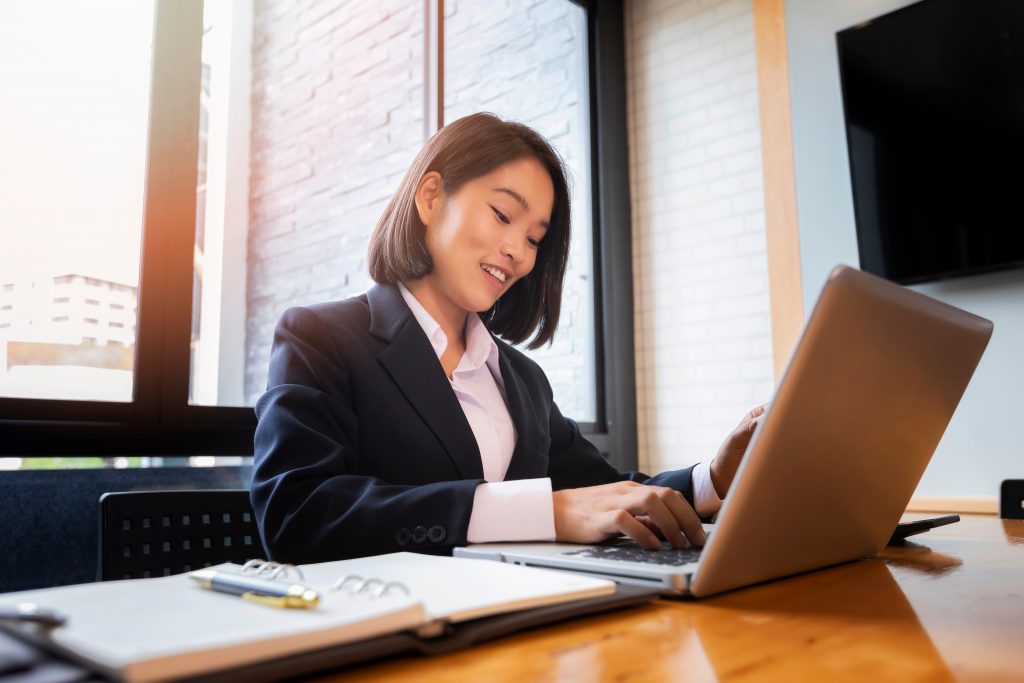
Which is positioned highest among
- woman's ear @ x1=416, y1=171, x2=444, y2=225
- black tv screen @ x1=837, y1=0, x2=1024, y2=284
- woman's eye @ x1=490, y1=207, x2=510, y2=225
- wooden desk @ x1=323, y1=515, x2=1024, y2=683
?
black tv screen @ x1=837, y1=0, x2=1024, y2=284

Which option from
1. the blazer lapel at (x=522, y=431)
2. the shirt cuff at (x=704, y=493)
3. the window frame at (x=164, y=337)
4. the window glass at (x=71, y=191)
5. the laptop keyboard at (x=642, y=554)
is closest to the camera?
the laptop keyboard at (x=642, y=554)

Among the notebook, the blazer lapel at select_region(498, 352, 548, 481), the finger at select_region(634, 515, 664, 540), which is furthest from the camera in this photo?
the blazer lapel at select_region(498, 352, 548, 481)

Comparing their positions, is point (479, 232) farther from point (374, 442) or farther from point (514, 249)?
point (374, 442)

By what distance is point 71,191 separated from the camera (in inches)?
77.6

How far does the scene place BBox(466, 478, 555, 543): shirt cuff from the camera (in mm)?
833

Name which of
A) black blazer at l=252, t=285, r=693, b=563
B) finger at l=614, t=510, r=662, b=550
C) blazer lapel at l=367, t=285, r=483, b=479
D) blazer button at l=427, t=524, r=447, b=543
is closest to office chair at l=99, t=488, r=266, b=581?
black blazer at l=252, t=285, r=693, b=563

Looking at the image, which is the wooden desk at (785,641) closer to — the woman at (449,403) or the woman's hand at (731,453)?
the woman at (449,403)

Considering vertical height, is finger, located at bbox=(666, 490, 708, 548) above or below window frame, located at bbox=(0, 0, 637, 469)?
below

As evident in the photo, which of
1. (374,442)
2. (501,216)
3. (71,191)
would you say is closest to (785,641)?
(374,442)

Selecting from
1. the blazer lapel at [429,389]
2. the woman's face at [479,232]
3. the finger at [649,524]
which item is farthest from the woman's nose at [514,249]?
the finger at [649,524]

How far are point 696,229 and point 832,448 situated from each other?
274 cm

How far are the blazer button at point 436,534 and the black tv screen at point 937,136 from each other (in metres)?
2.24

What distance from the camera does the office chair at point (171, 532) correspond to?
99cm

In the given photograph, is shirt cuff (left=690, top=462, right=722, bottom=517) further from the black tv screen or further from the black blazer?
the black tv screen
